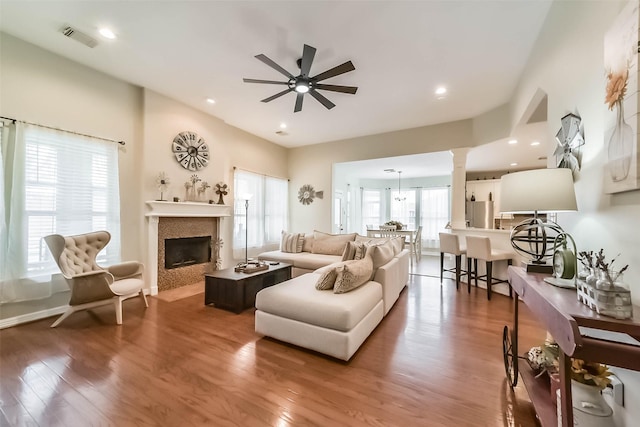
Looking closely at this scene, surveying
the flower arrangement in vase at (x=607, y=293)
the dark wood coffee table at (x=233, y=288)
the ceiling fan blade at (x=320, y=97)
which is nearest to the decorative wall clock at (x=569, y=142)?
the flower arrangement in vase at (x=607, y=293)

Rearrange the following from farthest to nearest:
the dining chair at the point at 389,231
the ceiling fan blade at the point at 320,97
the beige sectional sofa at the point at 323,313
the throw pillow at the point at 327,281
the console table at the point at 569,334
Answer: the dining chair at the point at 389,231 < the ceiling fan blade at the point at 320,97 < the throw pillow at the point at 327,281 < the beige sectional sofa at the point at 323,313 < the console table at the point at 569,334

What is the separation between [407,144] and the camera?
5500 millimetres

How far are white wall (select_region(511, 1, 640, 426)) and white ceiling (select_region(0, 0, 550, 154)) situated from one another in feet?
2.03

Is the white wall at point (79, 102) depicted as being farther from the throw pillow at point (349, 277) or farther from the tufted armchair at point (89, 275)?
the throw pillow at point (349, 277)

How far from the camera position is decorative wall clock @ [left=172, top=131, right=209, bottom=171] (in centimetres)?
434

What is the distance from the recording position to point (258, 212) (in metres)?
5.98

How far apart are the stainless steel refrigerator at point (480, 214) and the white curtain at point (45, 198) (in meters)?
8.16

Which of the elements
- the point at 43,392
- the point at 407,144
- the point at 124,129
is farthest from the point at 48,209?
the point at 407,144

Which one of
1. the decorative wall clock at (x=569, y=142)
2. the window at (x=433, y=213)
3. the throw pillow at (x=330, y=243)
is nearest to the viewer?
the decorative wall clock at (x=569, y=142)

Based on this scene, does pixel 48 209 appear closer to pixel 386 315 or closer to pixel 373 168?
pixel 386 315

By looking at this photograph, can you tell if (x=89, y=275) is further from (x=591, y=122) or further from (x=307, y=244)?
(x=591, y=122)

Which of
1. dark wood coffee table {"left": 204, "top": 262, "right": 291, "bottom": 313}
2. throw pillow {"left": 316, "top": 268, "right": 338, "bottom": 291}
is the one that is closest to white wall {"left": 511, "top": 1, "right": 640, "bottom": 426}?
throw pillow {"left": 316, "top": 268, "right": 338, "bottom": 291}

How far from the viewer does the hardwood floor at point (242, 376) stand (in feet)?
5.12

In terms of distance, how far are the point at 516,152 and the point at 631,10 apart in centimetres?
486
